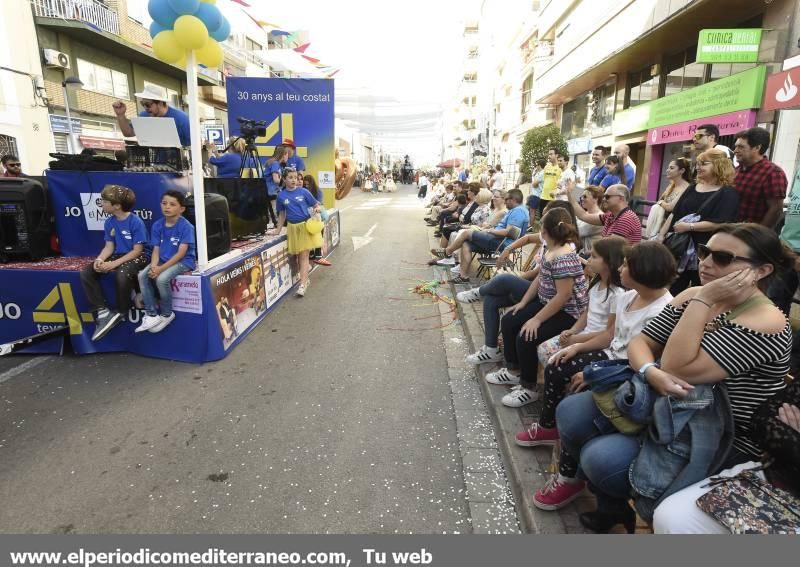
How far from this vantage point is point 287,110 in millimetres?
10539

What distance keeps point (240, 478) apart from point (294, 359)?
74.5 inches

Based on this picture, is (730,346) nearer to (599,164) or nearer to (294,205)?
(294,205)

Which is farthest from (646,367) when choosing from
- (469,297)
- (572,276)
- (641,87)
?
(641,87)

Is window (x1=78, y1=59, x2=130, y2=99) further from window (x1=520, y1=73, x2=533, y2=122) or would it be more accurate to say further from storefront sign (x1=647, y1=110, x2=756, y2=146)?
window (x1=520, y1=73, x2=533, y2=122)

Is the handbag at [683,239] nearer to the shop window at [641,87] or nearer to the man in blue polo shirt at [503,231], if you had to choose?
the man in blue polo shirt at [503,231]

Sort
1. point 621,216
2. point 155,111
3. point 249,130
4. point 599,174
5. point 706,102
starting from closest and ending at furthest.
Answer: point 621,216 → point 155,111 → point 249,130 → point 599,174 → point 706,102

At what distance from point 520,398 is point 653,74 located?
47.7 feet

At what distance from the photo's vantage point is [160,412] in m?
3.54

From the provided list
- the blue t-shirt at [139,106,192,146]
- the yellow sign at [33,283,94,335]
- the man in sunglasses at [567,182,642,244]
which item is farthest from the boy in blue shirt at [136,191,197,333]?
the man in sunglasses at [567,182,642,244]

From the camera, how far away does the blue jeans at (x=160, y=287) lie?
171 inches

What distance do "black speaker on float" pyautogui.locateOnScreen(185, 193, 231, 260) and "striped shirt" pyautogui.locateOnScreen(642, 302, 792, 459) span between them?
4.56 m

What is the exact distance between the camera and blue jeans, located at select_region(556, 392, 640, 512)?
80.0 inches

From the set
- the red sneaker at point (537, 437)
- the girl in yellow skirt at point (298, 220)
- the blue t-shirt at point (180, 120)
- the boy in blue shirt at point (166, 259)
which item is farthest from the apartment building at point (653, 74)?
the blue t-shirt at point (180, 120)

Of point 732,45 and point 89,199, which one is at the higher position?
point 732,45
